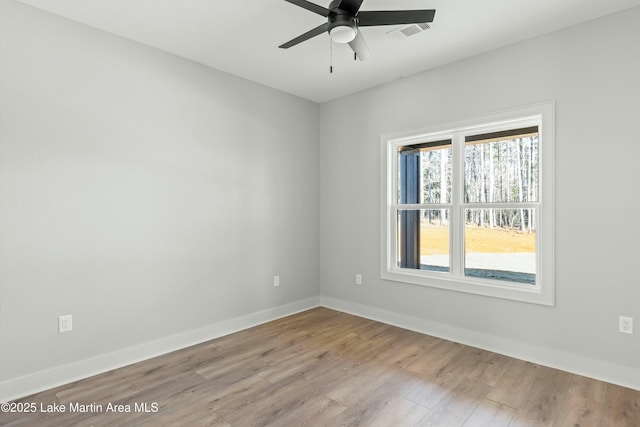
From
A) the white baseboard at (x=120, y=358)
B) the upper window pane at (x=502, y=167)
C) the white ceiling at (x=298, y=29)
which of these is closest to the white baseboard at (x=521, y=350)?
the upper window pane at (x=502, y=167)

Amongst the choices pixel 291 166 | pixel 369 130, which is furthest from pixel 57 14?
pixel 369 130

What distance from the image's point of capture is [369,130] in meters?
4.20

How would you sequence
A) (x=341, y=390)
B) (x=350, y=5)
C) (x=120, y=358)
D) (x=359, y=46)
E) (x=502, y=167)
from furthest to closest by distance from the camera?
(x=502, y=167)
(x=120, y=358)
(x=341, y=390)
(x=359, y=46)
(x=350, y=5)

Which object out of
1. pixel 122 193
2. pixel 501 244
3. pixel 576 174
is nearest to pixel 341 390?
pixel 501 244

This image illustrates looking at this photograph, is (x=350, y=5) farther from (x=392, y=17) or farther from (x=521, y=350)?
(x=521, y=350)

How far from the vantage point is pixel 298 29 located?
2.80 m

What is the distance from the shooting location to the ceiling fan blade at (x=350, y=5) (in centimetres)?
195

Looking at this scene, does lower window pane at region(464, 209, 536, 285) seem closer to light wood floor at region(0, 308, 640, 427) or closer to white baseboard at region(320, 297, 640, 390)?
white baseboard at region(320, 297, 640, 390)

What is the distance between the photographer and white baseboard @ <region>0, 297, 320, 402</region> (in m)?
2.43

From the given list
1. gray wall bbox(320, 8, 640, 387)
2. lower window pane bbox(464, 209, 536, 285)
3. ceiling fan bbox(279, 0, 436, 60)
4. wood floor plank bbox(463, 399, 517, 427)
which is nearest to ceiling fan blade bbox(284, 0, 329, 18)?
ceiling fan bbox(279, 0, 436, 60)

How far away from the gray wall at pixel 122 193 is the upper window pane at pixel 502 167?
2.20 m

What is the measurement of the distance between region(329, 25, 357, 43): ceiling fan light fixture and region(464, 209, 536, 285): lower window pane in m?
2.17

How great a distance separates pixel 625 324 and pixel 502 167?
1546 mm

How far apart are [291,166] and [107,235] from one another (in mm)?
2237
